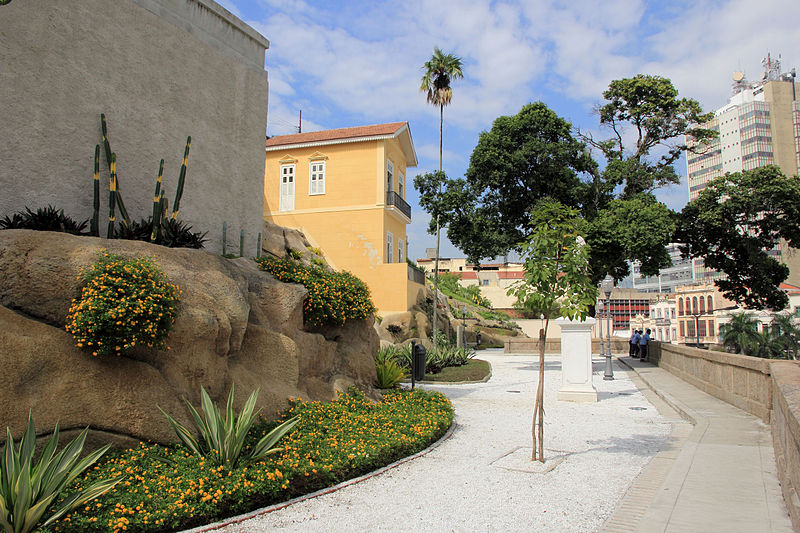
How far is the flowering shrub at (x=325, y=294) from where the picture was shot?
10.3 meters

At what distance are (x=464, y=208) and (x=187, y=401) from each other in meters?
17.5

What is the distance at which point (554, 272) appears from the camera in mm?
7668

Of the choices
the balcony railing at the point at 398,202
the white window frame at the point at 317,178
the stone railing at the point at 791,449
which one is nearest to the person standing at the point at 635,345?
the balcony railing at the point at 398,202

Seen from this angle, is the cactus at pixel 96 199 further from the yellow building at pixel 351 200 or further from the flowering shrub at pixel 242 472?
the yellow building at pixel 351 200

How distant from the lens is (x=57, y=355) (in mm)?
6012

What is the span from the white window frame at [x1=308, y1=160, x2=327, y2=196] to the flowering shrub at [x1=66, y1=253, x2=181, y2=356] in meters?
23.6

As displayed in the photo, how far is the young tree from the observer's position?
7.58 m

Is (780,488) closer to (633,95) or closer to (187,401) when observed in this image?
(187,401)

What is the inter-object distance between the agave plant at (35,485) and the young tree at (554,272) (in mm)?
5417

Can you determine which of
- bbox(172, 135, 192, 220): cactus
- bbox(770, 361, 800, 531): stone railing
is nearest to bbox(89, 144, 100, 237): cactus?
bbox(172, 135, 192, 220): cactus

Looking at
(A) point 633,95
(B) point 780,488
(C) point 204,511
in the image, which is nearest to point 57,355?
(C) point 204,511

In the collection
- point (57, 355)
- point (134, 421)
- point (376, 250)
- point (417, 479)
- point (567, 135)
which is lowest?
point (417, 479)

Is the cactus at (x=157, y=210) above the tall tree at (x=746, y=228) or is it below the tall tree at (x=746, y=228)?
below

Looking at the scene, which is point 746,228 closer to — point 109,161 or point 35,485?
point 109,161
